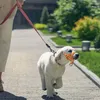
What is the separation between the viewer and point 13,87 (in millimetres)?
7883

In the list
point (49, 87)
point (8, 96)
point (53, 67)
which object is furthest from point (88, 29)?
point (53, 67)

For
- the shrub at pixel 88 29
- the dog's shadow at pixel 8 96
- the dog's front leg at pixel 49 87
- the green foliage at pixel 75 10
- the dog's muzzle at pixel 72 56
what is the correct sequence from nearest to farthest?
the dog's muzzle at pixel 72 56, the dog's front leg at pixel 49 87, the dog's shadow at pixel 8 96, the shrub at pixel 88 29, the green foliage at pixel 75 10

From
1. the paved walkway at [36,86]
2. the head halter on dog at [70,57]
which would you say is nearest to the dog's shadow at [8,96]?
the paved walkway at [36,86]

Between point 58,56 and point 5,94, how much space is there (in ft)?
5.02

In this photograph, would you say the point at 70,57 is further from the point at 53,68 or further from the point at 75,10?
the point at 75,10

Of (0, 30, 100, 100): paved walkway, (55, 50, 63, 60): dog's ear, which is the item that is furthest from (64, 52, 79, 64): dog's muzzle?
(0, 30, 100, 100): paved walkway

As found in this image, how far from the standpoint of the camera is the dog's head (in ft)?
19.6

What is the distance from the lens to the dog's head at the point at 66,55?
596 centimetres

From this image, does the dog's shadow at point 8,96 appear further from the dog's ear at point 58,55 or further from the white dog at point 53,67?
the dog's ear at point 58,55

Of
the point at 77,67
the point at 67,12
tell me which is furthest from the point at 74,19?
the point at 77,67

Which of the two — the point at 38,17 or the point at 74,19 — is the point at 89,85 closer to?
the point at 74,19

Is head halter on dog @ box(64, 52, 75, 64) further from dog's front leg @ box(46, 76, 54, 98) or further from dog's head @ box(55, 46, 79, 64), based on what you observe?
dog's front leg @ box(46, 76, 54, 98)

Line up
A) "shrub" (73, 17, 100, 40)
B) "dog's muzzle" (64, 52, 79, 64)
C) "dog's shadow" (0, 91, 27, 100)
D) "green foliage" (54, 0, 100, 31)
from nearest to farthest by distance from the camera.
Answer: "dog's muzzle" (64, 52, 79, 64) < "dog's shadow" (0, 91, 27, 100) < "shrub" (73, 17, 100, 40) < "green foliage" (54, 0, 100, 31)

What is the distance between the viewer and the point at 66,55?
605cm
